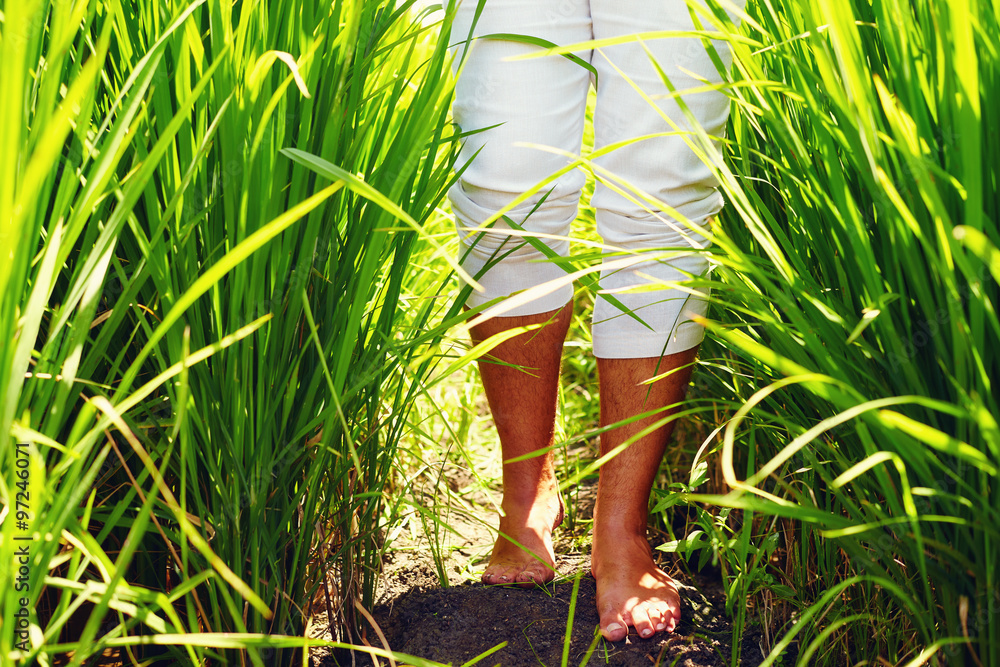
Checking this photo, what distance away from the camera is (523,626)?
3.61 feet

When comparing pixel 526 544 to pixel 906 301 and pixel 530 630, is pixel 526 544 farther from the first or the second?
pixel 906 301

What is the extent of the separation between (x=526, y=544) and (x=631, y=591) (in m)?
0.21

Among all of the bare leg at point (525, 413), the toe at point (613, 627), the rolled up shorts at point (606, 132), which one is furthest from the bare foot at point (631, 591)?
the rolled up shorts at point (606, 132)

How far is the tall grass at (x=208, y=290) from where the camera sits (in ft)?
2.06

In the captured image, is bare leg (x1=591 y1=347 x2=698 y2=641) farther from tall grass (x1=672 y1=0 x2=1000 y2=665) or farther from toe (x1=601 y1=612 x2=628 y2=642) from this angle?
tall grass (x1=672 y1=0 x2=1000 y2=665)

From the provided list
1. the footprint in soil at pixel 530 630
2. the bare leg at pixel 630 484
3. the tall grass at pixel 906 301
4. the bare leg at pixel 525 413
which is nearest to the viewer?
the tall grass at pixel 906 301

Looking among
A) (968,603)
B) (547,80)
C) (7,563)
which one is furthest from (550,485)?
(7,563)

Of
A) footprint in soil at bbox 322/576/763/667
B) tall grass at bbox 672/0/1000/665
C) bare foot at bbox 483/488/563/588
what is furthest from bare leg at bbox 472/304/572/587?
tall grass at bbox 672/0/1000/665

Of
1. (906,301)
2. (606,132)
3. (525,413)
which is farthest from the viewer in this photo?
(525,413)

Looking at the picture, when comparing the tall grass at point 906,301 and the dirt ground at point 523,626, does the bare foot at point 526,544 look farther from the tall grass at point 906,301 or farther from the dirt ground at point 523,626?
the tall grass at point 906,301

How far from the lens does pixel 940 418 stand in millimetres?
675

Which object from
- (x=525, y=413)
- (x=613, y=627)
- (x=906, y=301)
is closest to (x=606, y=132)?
(x=525, y=413)

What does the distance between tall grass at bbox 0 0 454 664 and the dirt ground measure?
0.22 meters

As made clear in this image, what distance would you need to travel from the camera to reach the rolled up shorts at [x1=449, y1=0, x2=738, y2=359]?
1128mm
